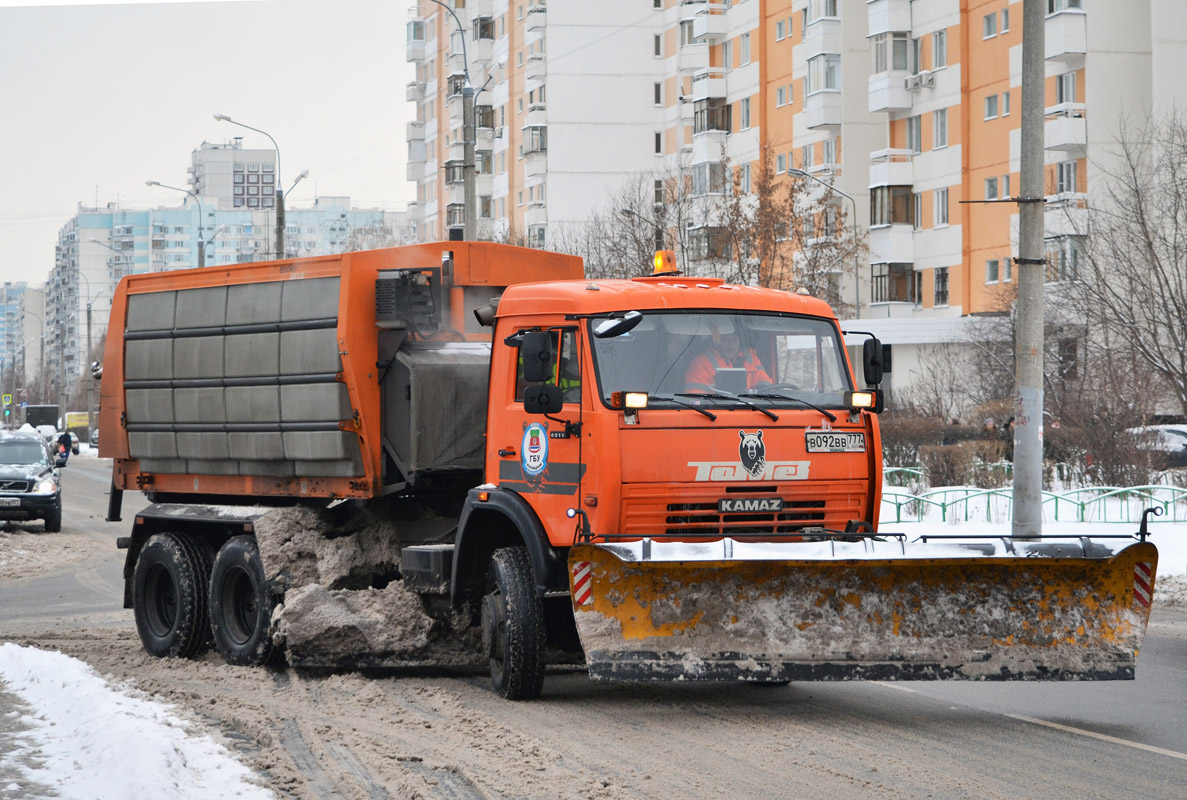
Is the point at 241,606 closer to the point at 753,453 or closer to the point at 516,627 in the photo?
the point at 516,627

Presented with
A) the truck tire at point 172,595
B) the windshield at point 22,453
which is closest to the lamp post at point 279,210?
the windshield at point 22,453

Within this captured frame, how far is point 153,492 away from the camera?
13172mm

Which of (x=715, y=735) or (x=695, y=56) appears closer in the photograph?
(x=715, y=735)

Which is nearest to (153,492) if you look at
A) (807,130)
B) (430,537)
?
(430,537)

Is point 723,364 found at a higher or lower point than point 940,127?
lower

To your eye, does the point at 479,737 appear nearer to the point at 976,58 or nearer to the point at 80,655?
the point at 80,655

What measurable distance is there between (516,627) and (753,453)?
71.1 inches

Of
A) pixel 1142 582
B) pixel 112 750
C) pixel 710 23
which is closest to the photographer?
pixel 112 750

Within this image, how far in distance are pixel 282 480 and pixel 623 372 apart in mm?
3754

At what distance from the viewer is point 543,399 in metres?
9.10

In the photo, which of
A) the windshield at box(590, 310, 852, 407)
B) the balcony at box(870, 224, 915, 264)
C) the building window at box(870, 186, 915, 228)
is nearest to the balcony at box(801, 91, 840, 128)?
the building window at box(870, 186, 915, 228)

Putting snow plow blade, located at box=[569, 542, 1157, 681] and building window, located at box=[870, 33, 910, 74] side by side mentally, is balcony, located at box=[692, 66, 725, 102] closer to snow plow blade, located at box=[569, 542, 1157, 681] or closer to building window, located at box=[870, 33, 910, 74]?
building window, located at box=[870, 33, 910, 74]

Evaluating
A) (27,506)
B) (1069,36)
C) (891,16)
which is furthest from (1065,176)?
(27,506)

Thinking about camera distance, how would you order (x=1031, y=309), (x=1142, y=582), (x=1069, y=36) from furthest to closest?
(x=1069, y=36) → (x=1031, y=309) → (x=1142, y=582)
